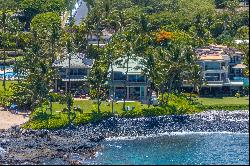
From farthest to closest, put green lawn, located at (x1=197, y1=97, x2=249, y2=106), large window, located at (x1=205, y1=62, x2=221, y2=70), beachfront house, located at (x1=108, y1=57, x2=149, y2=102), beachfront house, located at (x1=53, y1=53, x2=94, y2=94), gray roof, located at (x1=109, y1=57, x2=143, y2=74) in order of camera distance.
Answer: large window, located at (x1=205, y1=62, x2=221, y2=70), beachfront house, located at (x1=53, y1=53, x2=94, y2=94), gray roof, located at (x1=109, y1=57, x2=143, y2=74), beachfront house, located at (x1=108, y1=57, x2=149, y2=102), green lawn, located at (x1=197, y1=97, x2=249, y2=106)

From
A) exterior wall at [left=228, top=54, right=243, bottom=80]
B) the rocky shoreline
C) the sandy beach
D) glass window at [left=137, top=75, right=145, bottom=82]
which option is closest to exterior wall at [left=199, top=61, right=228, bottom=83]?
exterior wall at [left=228, top=54, right=243, bottom=80]

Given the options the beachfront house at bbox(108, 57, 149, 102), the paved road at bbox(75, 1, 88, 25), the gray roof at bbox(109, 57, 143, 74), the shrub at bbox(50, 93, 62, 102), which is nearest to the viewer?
the shrub at bbox(50, 93, 62, 102)

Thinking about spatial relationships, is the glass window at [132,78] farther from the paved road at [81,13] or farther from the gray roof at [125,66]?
the paved road at [81,13]

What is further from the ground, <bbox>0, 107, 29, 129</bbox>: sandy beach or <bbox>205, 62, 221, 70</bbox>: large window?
<bbox>205, 62, 221, 70</bbox>: large window

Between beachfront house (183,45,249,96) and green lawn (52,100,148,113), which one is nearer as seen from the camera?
green lawn (52,100,148,113)

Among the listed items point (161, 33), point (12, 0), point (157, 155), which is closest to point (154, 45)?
point (161, 33)

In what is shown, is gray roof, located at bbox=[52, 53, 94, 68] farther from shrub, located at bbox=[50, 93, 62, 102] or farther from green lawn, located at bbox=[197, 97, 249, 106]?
green lawn, located at bbox=[197, 97, 249, 106]

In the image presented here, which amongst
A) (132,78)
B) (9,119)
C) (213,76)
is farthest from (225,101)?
(9,119)

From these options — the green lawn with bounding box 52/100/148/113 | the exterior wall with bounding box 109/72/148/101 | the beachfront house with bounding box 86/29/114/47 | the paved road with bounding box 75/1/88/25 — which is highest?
the paved road with bounding box 75/1/88/25
